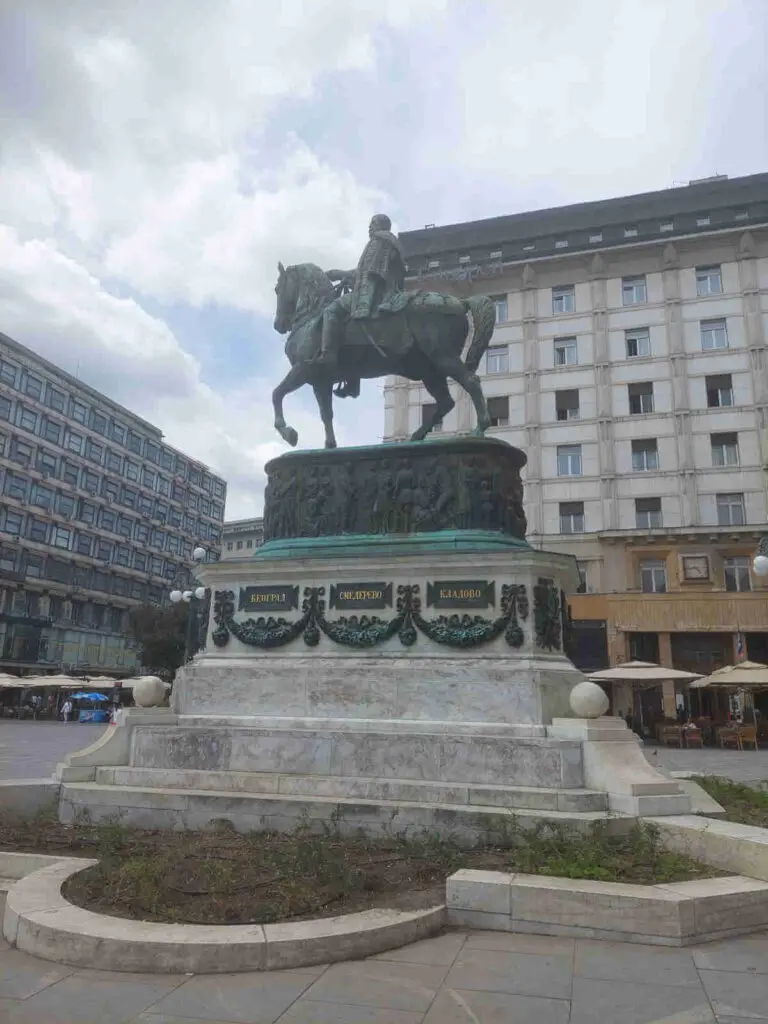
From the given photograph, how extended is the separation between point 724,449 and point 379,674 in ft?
125

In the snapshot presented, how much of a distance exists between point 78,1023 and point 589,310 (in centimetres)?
4753

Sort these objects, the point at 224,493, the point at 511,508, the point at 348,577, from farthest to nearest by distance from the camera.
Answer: the point at 224,493
the point at 511,508
the point at 348,577

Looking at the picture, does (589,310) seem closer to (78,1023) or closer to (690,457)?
(690,457)

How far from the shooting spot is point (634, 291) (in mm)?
46938

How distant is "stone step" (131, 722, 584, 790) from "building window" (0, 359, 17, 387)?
71.8 meters

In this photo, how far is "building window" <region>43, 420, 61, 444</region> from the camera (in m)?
77.1

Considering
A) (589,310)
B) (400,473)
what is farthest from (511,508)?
(589,310)

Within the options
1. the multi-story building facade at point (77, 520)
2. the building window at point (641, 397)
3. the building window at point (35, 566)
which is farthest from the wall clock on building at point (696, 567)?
the building window at point (35, 566)

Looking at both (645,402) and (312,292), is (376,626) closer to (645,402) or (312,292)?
(312,292)

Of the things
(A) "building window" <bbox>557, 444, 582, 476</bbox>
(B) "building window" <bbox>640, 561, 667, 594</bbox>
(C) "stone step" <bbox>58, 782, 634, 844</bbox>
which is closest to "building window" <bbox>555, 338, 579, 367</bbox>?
(A) "building window" <bbox>557, 444, 582, 476</bbox>

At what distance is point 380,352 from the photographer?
496 inches

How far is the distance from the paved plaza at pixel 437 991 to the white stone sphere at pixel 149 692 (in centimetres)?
514

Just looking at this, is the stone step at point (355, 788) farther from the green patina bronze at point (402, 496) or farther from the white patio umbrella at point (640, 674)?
the white patio umbrella at point (640, 674)

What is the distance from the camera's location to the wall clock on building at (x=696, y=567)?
39750 millimetres
